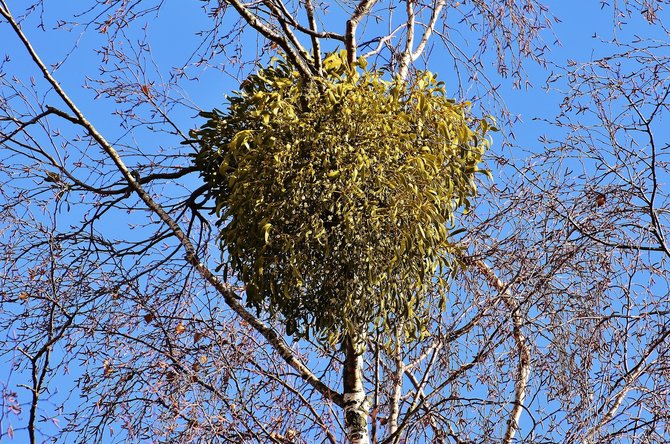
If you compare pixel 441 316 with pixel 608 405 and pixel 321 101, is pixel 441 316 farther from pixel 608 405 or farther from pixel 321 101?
pixel 321 101

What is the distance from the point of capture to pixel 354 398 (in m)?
2.94

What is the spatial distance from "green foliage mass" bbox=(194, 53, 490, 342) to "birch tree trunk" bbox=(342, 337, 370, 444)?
103 millimetres

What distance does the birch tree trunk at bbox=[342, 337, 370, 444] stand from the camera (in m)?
2.89

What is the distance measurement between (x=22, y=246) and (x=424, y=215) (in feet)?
4.30

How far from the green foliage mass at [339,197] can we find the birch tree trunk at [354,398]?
0.34 ft

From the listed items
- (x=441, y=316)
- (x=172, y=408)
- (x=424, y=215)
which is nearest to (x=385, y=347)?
(x=441, y=316)

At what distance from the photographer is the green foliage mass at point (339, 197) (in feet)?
9.29

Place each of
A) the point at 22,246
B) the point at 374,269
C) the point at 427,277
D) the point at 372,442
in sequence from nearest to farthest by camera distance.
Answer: the point at 372,442, the point at 374,269, the point at 427,277, the point at 22,246

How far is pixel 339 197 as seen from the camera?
2.83 meters

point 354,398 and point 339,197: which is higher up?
point 339,197

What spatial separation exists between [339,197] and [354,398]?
1.92ft

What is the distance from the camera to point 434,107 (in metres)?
3.03

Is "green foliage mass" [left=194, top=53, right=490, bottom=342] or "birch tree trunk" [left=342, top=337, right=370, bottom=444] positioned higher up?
"green foliage mass" [left=194, top=53, right=490, bottom=342]

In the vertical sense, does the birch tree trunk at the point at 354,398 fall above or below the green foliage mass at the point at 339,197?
below
